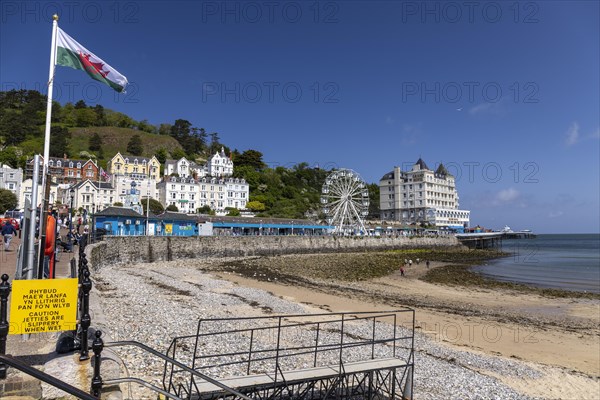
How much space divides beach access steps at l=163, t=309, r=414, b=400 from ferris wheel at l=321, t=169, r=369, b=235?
185 feet

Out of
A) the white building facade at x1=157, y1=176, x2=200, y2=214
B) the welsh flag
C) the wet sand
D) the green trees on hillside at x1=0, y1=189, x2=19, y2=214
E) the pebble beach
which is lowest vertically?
the wet sand

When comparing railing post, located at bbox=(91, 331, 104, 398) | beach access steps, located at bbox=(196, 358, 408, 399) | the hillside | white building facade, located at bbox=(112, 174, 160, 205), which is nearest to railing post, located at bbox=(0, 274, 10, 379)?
railing post, located at bbox=(91, 331, 104, 398)

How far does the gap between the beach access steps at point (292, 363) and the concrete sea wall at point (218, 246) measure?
47.4 ft

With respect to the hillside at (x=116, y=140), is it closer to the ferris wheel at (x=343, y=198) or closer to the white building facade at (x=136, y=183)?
the white building facade at (x=136, y=183)

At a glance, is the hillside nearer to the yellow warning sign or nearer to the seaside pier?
the seaside pier

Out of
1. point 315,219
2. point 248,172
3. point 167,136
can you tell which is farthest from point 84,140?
point 315,219

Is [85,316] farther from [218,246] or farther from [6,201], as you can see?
[6,201]

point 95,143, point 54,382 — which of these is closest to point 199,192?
point 95,143

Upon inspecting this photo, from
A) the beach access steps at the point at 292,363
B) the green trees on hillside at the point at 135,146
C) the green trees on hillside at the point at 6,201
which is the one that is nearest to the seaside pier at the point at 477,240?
the beach access steps at the point at 292,363

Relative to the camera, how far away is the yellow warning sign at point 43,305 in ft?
15.5

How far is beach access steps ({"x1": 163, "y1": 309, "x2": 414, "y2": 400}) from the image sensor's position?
21.4 feet

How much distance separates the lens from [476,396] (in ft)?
29.5

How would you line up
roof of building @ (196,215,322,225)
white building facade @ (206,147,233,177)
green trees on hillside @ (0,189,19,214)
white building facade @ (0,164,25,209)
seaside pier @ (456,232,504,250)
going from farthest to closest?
1. white building facade @ (206,147,233,177)
2. seaside pier @ (456,232,504,250)
3. white building facade @ (0,164,25,209)
4. roof of building @ (196,215,322,225)
5. green trees on hillside @ (0,189,19,214)

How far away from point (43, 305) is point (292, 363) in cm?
590
